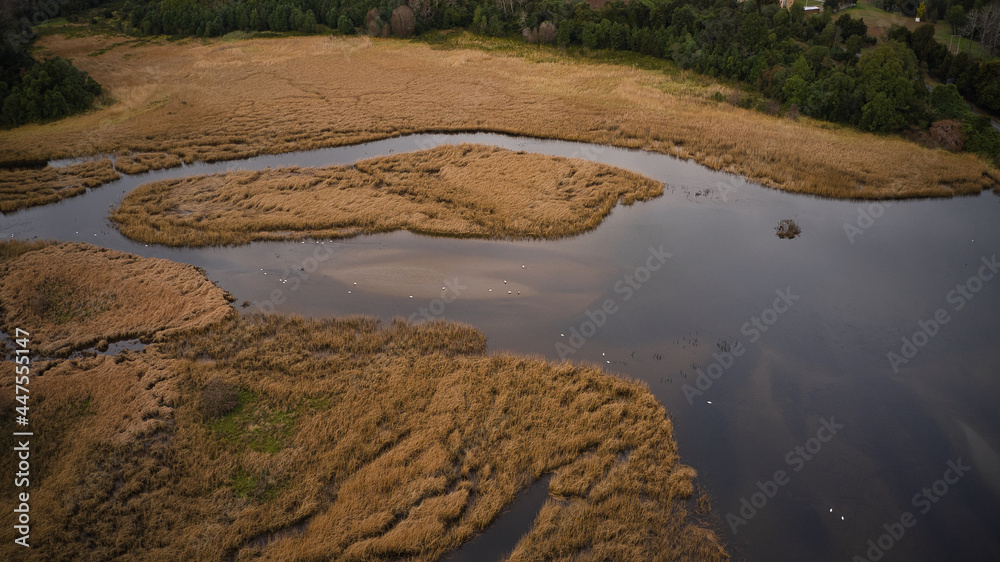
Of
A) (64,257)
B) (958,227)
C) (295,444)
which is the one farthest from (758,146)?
(64,257)

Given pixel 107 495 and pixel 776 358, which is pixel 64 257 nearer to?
pixel 107 495

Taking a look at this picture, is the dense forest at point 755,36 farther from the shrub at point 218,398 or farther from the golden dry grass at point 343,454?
the shrub at point 218,398

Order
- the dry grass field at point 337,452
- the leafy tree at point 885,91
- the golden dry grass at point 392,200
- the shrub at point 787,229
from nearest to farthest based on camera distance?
the dry grass field at point 337,452, the shrub at point 787,229, the golden dry grass at point 392,200, the leafy tree at point 885,91

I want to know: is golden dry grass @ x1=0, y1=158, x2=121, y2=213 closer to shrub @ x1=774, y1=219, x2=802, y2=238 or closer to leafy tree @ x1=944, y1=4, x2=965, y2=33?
shrub @ x1=774, y1=219, x2=802, y2=238

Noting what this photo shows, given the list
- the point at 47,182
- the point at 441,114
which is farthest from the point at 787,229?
the point at 47,182

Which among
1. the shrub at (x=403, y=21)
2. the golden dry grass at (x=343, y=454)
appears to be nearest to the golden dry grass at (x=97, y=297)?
the golden dry grass at (x=343, y=454)

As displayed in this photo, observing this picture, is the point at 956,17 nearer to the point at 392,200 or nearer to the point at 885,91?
the point at 885,91

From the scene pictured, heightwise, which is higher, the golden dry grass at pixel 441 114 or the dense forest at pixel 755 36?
the dense forest at pixel 755 36
